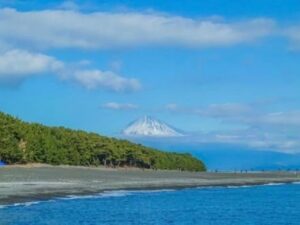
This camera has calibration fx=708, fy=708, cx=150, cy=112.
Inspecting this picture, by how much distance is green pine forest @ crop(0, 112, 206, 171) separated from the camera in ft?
304

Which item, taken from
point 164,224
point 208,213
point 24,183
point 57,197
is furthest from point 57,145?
point 164,224

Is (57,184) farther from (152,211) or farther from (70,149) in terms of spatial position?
(70,149)

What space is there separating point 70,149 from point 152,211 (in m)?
58.1

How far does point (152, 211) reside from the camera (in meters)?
49.2

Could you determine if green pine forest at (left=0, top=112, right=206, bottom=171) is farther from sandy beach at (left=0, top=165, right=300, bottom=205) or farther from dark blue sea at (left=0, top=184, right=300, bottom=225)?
dark blue sea at (left=0, top=184, right=300, bottom=225)

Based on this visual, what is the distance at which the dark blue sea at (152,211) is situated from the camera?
4156 cm

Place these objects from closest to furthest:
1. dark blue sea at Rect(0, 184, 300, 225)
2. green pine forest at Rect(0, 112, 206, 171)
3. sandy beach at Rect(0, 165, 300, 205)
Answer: dark blue sea at Rect(0, 184, 300, 225)
sandy beach at Rect(0, 165, 300, 205)
green pine forest at Rect(0, 112, 206, 171)

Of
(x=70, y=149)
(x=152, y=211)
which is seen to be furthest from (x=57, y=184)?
(x=70, y=149)

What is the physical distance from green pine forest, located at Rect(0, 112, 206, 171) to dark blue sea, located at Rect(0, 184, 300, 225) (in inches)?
1238

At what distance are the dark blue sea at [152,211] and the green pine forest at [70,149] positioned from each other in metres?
31.4

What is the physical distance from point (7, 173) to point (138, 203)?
22.9 m

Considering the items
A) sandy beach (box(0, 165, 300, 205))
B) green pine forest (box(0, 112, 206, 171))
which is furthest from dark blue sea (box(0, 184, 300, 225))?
green pine forest (box(0, 112, 206, 171))

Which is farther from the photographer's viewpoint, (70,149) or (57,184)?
(70,149)

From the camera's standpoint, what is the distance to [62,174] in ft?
266
